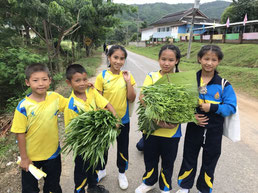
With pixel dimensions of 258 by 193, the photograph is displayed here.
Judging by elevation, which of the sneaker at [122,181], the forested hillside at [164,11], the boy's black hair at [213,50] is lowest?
the sneaker at [122,181]

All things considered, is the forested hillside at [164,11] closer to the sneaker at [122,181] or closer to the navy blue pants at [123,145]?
the navy blue pants at [123,145]

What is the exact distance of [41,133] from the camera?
1758 mm

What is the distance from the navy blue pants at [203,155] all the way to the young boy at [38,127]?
1.50 m

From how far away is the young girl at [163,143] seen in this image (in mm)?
1926

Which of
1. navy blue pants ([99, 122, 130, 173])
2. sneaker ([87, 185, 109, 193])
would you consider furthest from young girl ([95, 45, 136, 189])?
sneaker ([87, 185, 109, 193])

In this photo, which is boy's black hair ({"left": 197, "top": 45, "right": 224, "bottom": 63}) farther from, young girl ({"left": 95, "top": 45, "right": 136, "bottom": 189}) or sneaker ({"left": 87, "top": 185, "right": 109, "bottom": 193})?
sneaker ({"left": 87, "top": 185, "right": 109, "bottom": 193})

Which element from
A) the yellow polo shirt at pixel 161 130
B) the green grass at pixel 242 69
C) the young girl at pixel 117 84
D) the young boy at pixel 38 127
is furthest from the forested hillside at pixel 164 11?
the young boy at pixel 38 127

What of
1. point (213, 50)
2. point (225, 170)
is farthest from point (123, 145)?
point (225, 170)

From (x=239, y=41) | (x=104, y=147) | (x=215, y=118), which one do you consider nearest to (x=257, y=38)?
(x=239, y=41)

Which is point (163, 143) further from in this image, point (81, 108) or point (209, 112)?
point (81, 108)

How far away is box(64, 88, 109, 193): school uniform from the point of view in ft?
5.89

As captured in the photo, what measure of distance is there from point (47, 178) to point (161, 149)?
1345mm

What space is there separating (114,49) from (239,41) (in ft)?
60.7

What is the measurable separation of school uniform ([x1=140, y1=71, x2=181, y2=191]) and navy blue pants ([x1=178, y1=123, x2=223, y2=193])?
163mm
